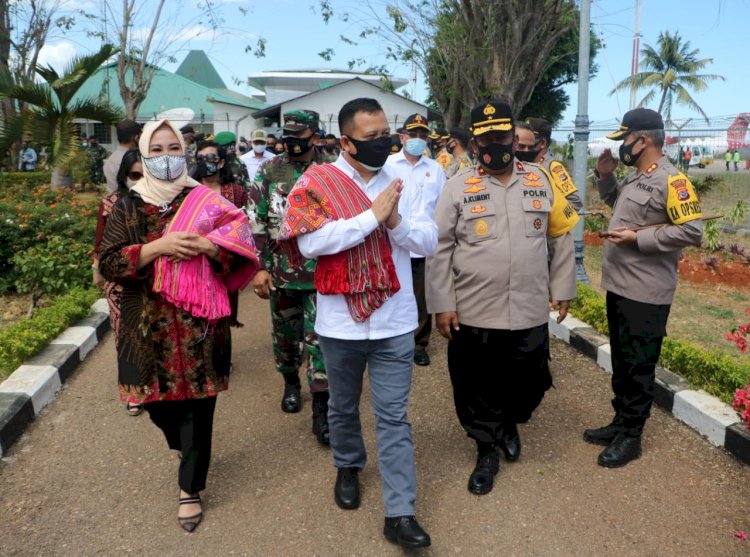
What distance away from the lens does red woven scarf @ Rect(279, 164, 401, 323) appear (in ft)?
9.70

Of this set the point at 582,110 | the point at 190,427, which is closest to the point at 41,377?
the point at 190,427

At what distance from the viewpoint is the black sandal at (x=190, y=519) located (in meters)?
3.22

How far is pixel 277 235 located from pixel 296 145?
583 mm

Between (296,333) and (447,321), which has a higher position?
(447,321)

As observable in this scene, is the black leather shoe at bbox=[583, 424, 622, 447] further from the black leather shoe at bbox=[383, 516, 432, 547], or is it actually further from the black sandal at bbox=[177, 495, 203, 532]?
the black sandal at bbox=[177, 495, 203, 532]

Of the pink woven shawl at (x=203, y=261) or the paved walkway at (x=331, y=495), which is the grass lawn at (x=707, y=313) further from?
the pink woven shawl at (x=203, y=261)

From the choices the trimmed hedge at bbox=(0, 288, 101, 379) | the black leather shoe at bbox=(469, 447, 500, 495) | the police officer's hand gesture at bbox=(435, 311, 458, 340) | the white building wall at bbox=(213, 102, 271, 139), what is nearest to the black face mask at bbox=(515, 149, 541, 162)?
the police officer's hand gesture at bbox=(435, 311, 458, 340)

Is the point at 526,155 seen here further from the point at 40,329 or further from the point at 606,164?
the point at 40,329

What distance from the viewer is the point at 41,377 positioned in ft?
15.7

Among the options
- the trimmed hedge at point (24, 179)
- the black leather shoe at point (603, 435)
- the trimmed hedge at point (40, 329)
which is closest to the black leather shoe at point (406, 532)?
the black leather shoe at point (603, 435)

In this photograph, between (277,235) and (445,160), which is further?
(445,160)

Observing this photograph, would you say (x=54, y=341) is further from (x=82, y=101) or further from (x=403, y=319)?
(x=82, y=101)

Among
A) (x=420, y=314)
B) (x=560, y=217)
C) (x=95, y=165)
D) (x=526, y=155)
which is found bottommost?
(x=420, y=314)

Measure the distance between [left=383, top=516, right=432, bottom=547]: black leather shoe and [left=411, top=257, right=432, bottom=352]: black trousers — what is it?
257 cm
